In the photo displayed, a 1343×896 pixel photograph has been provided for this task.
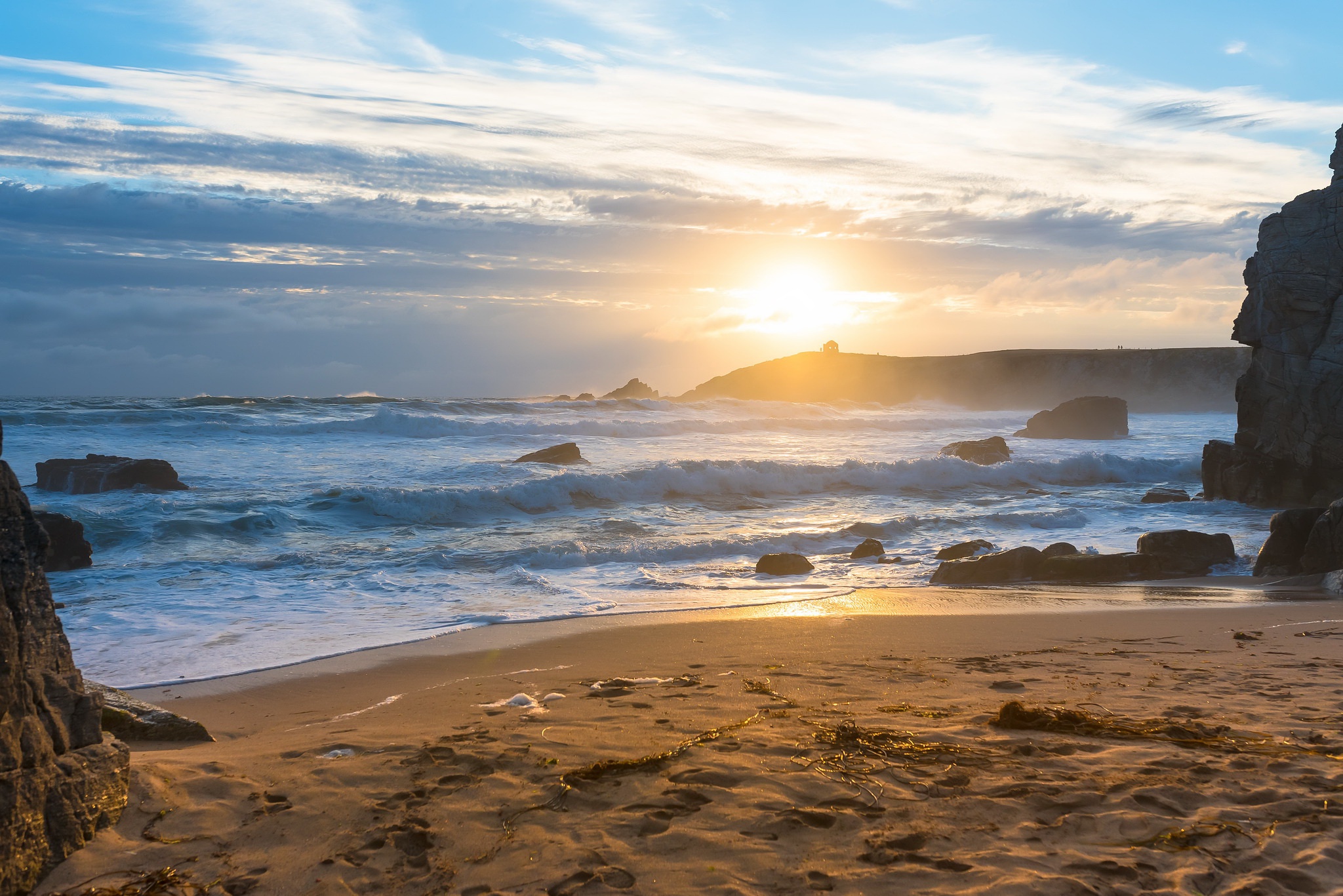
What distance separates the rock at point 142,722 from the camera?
427 cm

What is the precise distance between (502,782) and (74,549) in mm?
10501

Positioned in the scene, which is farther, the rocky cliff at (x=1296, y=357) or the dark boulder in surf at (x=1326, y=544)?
the rocky cliff at (x=1296, y=357)

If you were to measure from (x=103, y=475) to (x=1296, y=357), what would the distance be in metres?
23.7

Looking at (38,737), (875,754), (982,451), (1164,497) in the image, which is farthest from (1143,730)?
(982,451)

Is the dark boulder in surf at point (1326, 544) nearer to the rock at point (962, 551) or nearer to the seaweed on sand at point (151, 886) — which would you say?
the rock at point (962, 551)

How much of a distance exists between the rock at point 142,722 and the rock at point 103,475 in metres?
14.6

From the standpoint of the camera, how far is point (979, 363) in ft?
264

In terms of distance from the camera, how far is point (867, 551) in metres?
12.5

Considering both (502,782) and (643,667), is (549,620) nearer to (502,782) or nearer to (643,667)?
(643,667)

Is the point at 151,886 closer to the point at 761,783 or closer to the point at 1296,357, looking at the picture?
the point at 761,783

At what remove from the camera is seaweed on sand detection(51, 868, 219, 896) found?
2.51 metres

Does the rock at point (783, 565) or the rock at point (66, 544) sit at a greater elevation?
the rock at point (66, 544)

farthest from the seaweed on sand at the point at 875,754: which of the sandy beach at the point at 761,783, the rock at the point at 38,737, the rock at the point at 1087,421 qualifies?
the rock at the point at 1087,421

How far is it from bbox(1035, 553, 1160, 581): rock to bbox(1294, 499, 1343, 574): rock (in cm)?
175
